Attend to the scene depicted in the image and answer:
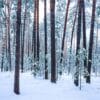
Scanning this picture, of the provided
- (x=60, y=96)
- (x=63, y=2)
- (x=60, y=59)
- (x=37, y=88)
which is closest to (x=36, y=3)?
(x=60, y=59)

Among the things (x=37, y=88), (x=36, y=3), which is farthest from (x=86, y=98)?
(x=36, y=3)

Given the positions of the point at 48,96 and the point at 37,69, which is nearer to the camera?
the point at 48,96

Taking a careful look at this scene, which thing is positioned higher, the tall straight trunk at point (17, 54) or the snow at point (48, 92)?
the tall straight trunk at point (17, 54)

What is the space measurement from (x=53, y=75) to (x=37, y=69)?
3.69m

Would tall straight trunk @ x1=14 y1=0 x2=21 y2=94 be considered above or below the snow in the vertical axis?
above

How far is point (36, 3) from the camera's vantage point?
25938mm

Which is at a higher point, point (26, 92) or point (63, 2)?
point (63, 2)

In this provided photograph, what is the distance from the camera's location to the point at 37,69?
2358cm

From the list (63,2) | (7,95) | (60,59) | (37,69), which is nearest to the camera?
(7,95)

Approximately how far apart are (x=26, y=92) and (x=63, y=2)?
2502 cm

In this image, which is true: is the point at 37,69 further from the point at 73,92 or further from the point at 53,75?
the point at 73,92

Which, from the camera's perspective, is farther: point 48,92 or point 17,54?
point 48,92

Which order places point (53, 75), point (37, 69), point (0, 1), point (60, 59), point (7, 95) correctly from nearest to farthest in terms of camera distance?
1. point (7, 95)
2. point (53, 75)
3. point (37, 69)
4. point (60, 59)
5. point (0, 1)

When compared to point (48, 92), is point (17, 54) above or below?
above
